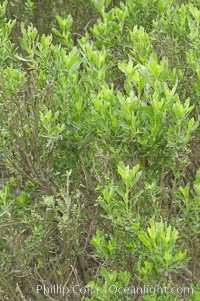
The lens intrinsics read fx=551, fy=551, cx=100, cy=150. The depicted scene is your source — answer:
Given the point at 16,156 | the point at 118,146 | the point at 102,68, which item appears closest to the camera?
the point at 118,146

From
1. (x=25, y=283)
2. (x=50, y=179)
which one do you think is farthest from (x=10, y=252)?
(x=50, y=179)

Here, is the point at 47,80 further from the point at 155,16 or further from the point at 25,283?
the point at 25,283

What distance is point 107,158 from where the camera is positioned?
9.05ft

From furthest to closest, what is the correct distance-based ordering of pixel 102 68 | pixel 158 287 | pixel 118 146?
1. pixel 102 68
2. pixel 118 146
3. pixel 158 287

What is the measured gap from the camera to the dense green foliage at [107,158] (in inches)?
103

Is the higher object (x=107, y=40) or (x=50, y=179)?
(x=107, y=40)

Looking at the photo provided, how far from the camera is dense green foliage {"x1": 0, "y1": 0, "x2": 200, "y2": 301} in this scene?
103 inches

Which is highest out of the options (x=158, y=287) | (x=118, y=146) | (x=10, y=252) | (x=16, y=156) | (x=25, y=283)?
(x=118, y=146)

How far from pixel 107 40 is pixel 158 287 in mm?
1755

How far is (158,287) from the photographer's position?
8.34 ft

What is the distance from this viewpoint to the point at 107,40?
363cm

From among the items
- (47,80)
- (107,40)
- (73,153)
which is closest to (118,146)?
(73,153)

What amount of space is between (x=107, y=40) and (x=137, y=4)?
46cm

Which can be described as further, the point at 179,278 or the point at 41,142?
the point at 179,278
